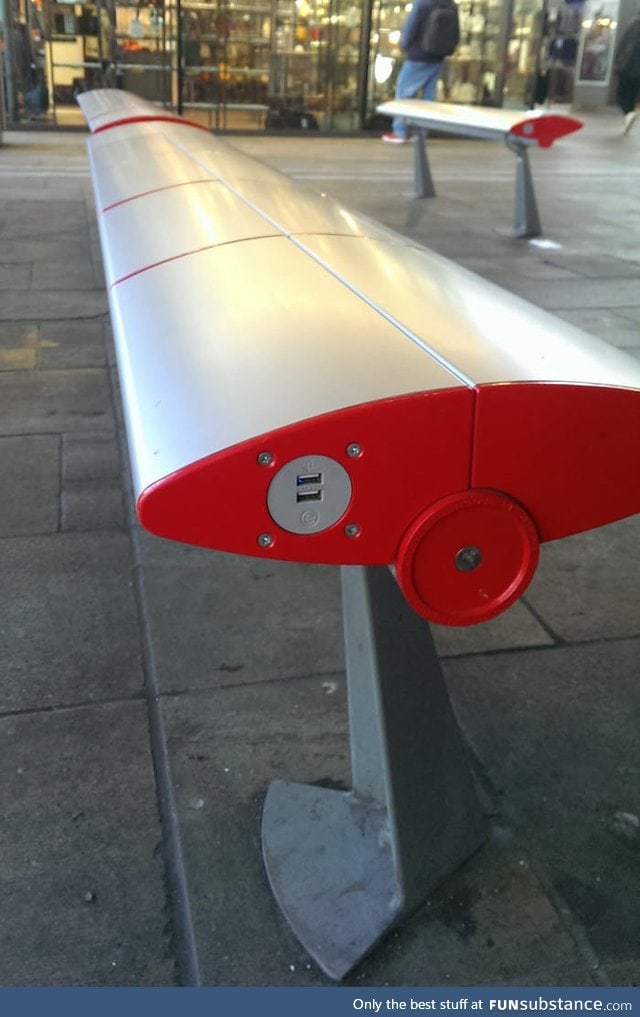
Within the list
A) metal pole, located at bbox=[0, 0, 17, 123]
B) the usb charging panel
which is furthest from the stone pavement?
metal pole, located at bbox=[0, 0, 17, 123]

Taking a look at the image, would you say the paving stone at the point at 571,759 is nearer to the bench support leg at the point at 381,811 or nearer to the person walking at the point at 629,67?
the bench support leg at the point at 381,811

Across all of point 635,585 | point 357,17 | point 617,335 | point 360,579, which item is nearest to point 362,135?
point 357,17

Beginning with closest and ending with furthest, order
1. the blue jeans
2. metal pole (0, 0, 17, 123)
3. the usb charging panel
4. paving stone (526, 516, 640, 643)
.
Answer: the usb charging panel < paving stone (526, 516, 640, 643) < the blue jeans < metal pole (0, 0, 17, 123)

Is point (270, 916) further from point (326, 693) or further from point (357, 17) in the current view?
point (357, 17)

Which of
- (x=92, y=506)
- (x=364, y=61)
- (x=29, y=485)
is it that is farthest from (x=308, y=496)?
(x=364, y=61)

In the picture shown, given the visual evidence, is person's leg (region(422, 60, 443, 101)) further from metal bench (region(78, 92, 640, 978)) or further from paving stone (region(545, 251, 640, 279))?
metal bench (region(78, 92, 640, 978))

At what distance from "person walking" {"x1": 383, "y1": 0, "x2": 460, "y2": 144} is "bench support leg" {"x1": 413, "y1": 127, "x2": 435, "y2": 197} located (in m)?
2.44

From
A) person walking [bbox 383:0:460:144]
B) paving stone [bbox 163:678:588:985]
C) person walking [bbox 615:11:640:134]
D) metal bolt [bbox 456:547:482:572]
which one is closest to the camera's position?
metal bolt [bbox 456:547:482:572]

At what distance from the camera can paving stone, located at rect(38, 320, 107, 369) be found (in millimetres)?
5137

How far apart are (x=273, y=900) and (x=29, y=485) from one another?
2.23 meters

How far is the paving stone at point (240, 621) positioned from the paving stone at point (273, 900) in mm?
174

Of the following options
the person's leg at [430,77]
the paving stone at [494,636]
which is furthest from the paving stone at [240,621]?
the person's leg at [430,77]

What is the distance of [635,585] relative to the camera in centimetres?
321

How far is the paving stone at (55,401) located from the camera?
4340mm
